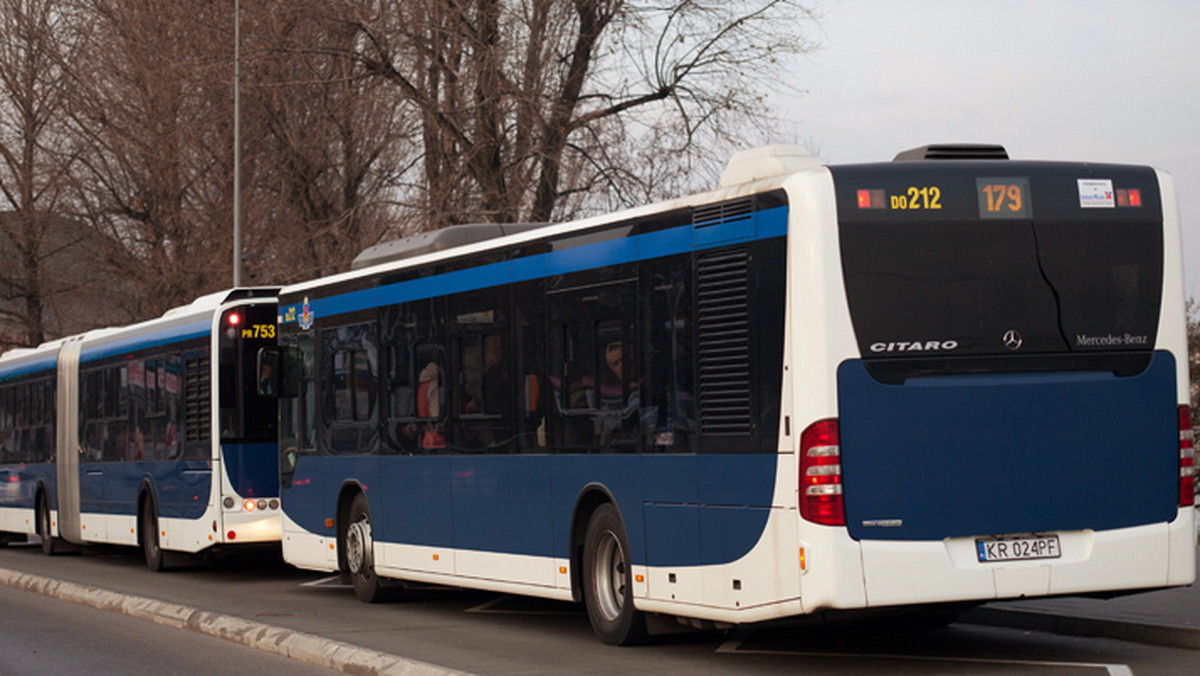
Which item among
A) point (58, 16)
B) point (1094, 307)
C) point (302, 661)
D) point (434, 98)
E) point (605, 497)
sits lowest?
point (302, 661)

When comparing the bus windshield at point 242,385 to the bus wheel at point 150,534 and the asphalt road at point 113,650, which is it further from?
the asphalt road at point 113,650

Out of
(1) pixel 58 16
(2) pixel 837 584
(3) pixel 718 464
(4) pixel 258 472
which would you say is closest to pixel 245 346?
(4) pixel 258 472

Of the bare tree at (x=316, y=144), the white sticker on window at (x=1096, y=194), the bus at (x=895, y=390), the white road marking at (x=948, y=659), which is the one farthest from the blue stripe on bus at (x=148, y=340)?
the white sticker on window at (x=1096, y=194)

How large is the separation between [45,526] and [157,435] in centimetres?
583

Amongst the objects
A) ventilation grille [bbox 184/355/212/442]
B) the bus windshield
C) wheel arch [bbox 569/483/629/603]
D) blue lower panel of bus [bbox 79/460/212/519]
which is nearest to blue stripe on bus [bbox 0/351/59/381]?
blue lower panel of bus [bbox 79/460/212/519]

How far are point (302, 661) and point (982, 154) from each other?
5.58m

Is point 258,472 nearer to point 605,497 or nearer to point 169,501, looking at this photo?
point 169,501

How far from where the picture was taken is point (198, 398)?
64.7 ft

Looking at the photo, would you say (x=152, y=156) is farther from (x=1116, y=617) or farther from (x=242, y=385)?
(x=1116, y=617)

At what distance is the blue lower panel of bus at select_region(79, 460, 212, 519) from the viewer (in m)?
19.6

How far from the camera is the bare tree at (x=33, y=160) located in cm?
3975

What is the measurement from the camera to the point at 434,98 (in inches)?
1036

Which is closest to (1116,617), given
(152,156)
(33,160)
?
(152,156)

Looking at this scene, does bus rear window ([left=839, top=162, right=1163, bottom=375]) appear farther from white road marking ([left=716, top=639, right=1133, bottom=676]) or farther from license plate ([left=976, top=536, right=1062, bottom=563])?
white road marking ([left=716, top=639, right=1133, bottom=676])
